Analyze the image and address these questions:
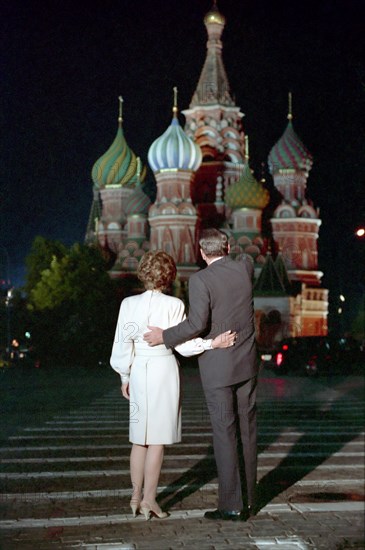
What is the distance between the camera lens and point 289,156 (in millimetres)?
75750

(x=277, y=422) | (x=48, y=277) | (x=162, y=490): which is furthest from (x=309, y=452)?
(x=48, y=277)

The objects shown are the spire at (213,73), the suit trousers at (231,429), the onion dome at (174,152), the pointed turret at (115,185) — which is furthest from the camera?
the spire at (213,73)

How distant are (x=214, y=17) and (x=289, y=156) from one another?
43.4ft

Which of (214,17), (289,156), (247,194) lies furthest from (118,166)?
(214,17)

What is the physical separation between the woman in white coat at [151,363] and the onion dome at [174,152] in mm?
62187

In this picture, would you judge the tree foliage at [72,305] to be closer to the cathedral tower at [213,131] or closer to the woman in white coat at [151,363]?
the cathedral tower at [213,131]

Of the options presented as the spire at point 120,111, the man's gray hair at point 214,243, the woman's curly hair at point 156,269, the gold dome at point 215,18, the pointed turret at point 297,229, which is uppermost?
the gold dome at point 215,18

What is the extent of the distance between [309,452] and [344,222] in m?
69.0

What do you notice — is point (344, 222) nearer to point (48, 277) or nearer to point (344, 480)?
point (48, 277)

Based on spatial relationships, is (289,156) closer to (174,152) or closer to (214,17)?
(174,152)

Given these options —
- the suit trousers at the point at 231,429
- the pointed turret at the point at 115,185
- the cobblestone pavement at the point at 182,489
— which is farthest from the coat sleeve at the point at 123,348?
the pointed turret at the point at 115,185

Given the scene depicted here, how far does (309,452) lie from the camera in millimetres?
8891

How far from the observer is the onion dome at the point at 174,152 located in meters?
67.6

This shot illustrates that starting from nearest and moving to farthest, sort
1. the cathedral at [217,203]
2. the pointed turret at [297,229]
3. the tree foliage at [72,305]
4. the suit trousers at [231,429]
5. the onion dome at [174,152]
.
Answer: the suit trousers at [231,429]
the tree foliage at [72,305]
the cathedral at [217,203]
the onion dome at [174,152]
the pointed turret at [297,229]
